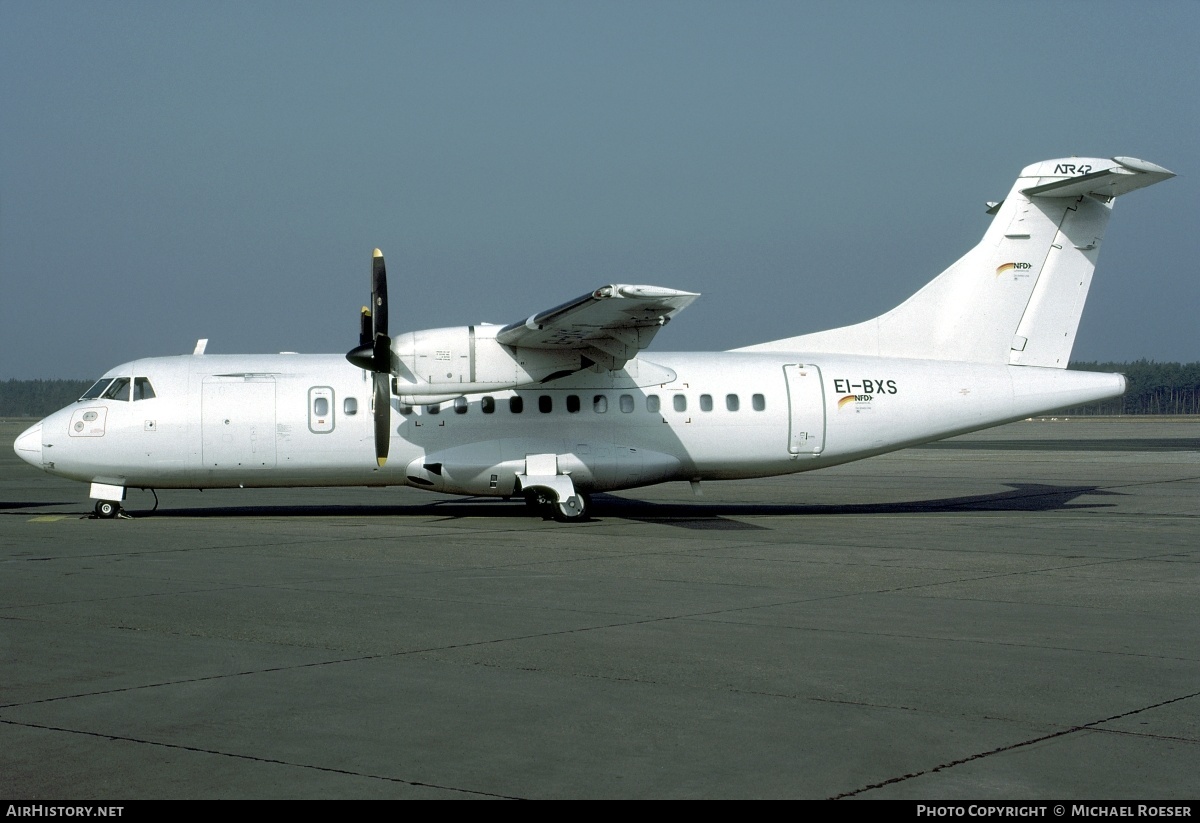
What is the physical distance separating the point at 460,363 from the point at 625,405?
345cm

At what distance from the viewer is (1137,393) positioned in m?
159

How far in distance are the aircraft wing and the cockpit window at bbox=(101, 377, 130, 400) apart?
23.0 ft

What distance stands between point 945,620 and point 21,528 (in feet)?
50.0

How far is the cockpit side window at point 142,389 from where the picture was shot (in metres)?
20.8

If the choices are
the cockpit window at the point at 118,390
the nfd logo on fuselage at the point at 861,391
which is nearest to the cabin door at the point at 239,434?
the cockpit window at the point at 118,390

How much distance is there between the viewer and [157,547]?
16203 mm

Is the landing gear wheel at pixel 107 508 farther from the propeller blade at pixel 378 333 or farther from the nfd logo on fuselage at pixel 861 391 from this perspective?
the nfd logo on fuselage at pixel 861 391

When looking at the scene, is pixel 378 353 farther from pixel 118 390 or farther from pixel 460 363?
pixel 118 390

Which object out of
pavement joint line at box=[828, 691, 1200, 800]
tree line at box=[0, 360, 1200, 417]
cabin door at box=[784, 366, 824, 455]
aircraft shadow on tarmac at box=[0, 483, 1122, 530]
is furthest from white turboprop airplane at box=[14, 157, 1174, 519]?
tree line at box=[0, 360, 1200, 417]

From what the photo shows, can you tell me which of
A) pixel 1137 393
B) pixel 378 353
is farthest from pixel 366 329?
pixel 1137 393

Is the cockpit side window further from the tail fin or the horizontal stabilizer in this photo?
the horizontal stabilizer

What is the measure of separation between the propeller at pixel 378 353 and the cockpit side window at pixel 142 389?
4037mm

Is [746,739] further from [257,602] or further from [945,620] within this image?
[257,602]

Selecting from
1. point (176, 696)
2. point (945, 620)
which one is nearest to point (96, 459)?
point (176, 696)
